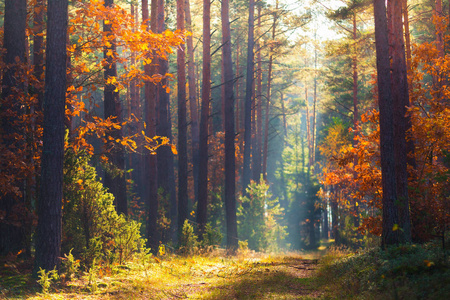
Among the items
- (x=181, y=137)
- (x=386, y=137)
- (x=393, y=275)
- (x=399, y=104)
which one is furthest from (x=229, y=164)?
(x=393, y=275)

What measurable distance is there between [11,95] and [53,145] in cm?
200

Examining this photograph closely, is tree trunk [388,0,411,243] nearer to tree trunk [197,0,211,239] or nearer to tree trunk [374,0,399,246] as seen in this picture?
tree trunk [374,0,399,246]

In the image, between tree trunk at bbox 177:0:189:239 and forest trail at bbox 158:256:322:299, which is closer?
forest trail at bbox 158:256:322:299

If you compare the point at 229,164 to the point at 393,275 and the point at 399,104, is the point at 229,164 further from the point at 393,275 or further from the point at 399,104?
the point at 393,275

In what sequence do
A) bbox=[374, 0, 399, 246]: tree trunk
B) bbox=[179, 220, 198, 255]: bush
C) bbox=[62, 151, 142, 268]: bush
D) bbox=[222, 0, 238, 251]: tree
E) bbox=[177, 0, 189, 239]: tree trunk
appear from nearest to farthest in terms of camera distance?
bbox=[62, 151, 142, 268]: bush < bbox=[374, 0, 399, 246]: tree trunk < bbox=[179, 220, 198, 255]: bush < bbox=[177, 0, 189, 239]: tree trunk < bbox=[222, 0, 238, 251]: tree

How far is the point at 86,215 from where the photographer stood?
8859 mm

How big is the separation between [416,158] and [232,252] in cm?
752

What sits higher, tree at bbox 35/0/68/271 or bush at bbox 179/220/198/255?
tree at bbox 35/0/68/271

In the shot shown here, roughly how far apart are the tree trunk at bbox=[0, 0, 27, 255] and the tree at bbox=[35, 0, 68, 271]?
52.3 inches

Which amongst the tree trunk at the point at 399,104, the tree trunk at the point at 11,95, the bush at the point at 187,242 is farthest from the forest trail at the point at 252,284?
the tree trunk at the point at 11,95

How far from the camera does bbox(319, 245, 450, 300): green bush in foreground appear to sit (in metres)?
5.34

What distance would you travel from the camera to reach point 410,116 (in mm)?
11469

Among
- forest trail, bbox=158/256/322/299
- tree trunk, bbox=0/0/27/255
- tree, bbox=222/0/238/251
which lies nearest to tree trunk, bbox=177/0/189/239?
tree, bbox=222/0/238/251

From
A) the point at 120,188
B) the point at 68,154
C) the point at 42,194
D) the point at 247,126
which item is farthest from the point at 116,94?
the point at 247,126
